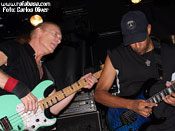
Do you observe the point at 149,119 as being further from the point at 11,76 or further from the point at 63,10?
the point at 63,10

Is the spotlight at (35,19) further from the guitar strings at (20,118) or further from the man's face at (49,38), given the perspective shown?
the guitar strings at (20,118)

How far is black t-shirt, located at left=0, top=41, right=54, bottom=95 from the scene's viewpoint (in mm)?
2683

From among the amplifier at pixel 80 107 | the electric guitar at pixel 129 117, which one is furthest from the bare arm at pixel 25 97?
the amplifier at pixel 80 107

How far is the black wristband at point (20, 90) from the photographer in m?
2.57

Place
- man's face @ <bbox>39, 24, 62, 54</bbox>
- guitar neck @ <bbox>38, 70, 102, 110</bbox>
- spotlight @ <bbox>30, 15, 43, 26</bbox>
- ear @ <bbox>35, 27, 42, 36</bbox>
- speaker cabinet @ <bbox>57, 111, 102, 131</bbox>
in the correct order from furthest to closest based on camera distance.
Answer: spotlight @ <bbox>30, 15, 43, 26</bbox> → speaker cabinet @ <bbox>57, 111, 102, 131</bbox> → ear @ <bbox>35, 27, 42, 36</bbox> → man's face @ <bbox>39, 24, 62, 54</bbox> → guitar neck @ <bbox>38, 70, 102, 110</bbox>

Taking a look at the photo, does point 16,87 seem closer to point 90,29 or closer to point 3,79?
point 3,79

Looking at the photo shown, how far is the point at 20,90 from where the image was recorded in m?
2.58

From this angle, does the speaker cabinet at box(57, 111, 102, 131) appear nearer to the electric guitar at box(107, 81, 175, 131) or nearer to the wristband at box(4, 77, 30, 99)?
the electric guitar at box(107, 81, 175, 131)

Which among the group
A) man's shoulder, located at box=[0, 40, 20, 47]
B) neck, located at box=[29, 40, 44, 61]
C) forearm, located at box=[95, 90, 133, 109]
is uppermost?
man's shoulder, located at box=[0, 40, 20, 47]

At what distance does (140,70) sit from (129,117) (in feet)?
1.90

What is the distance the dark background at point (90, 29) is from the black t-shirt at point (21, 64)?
2305 millimetres

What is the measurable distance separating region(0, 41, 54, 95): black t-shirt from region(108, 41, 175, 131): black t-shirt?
113 centimetres

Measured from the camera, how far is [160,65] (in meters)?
2.47

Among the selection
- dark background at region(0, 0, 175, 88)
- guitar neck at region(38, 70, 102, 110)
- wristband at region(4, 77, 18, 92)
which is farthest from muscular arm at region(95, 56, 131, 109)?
dark background at region(0, 0, 175, 88)
